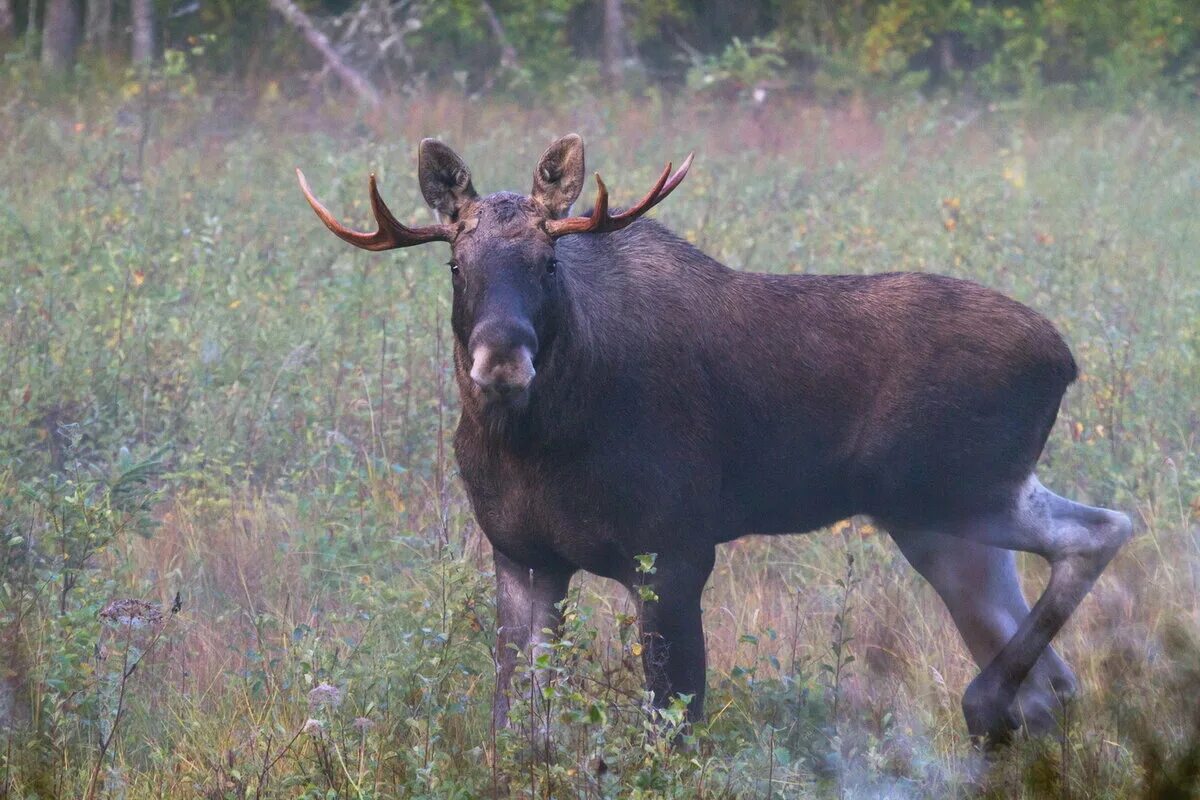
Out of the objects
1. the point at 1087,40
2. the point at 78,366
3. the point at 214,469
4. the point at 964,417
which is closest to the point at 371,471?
the point at 214,469

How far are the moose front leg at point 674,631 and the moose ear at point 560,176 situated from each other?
1105 millimetres

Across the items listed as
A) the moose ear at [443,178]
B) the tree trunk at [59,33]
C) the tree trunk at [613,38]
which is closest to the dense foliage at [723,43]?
the tree trunk at [613,38]

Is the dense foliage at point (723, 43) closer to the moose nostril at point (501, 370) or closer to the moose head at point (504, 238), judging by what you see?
the moose head at point (504, 238)

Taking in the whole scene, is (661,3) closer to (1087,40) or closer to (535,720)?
(1087,40)

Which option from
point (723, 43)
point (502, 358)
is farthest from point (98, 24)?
point (502, 358)

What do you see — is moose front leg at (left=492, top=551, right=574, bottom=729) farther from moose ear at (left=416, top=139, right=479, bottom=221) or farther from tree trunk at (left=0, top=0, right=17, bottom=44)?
tree trunk at (left=0, top=0, right=17, bottom=44)

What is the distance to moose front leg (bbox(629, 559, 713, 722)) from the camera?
4.55 metres

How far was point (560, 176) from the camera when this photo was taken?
4.48 meters

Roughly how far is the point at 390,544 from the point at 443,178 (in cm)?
191

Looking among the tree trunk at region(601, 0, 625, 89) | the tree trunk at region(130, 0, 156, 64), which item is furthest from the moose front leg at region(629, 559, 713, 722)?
the tree trunk at region(601, 0, 625, 89)

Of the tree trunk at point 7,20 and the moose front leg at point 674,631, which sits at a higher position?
the moose front leg at point 674,631

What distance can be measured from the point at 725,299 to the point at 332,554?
1.82 meters

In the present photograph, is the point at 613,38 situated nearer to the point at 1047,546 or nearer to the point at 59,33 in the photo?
the point at 59,33

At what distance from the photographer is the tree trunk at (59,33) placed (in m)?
18.9
